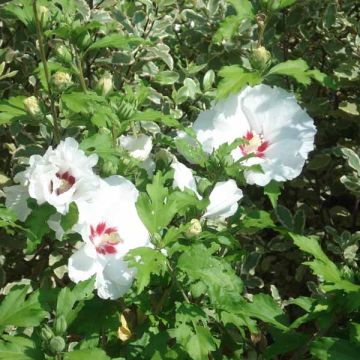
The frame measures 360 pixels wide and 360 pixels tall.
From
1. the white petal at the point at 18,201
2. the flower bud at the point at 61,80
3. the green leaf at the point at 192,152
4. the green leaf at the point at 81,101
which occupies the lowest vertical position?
the white petal at the point at 18,201

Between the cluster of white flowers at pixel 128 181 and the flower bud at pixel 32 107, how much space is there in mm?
134

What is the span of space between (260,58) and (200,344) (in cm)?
76

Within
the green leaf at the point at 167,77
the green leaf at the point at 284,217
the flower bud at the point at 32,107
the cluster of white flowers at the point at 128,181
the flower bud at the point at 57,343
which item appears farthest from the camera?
the green leaf at the point at 284,217

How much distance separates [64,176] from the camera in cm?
172

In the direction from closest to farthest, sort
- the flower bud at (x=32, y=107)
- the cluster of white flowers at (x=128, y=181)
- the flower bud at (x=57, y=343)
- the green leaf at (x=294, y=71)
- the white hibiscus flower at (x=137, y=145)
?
the flower bud at (x=57, y=343) < the cluster of white flowers at (x=128, y=181) < the flower bud at (x=32, y=107) < the white hibiscus flower at (x=137, y=145) < the green leaf at (x=294, y=71)

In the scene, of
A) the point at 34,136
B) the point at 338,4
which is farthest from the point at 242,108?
the point at 338,4

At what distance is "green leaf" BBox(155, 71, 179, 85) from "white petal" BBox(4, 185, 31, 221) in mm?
874

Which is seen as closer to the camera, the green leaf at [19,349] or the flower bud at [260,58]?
the green leaf at [19,349]

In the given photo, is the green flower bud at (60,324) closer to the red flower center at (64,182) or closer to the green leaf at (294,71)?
the red flower center at (64,182)

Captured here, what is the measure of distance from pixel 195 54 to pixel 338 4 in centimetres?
62

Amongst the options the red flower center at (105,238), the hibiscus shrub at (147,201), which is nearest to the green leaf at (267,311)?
the hibiscus shrub at (147,201)

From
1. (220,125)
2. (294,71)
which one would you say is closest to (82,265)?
(220,125)

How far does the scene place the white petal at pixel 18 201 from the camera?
1783 mm

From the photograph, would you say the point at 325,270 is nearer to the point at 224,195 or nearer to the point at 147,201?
the point at 224,195
